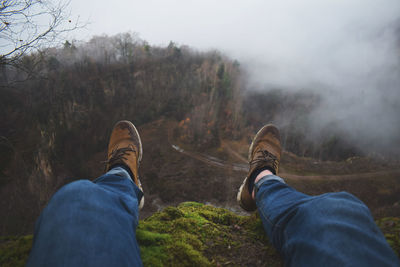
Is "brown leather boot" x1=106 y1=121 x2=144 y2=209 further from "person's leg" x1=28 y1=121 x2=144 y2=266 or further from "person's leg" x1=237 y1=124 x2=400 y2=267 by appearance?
"person's leg" x1=237 y1=124 x2=400 y2=267

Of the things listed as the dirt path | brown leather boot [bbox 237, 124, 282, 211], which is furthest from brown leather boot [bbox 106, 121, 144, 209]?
the dirt path

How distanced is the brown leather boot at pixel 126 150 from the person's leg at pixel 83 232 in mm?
905

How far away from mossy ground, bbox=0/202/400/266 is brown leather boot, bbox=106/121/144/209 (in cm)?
54

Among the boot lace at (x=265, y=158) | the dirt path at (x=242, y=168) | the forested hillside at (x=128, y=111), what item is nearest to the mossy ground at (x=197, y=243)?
the boot lace at (x=265, y=158)

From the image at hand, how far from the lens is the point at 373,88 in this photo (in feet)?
109

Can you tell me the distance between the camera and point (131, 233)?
3.26ft

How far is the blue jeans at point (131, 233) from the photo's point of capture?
0.74m

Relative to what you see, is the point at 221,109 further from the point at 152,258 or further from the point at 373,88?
the point at 373,88

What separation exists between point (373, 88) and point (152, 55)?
143ft

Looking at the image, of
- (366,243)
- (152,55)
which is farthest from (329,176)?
(152,55)

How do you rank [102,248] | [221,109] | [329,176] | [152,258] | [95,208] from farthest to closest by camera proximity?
[221,109]
[329,176]
[152,258]
[95,208]
[102,248]

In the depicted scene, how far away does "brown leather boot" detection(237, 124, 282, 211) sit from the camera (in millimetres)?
2182

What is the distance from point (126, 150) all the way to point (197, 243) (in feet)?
6.03

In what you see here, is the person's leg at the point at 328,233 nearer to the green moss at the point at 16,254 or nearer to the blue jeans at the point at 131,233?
the blue jeans at the point at 131,233
